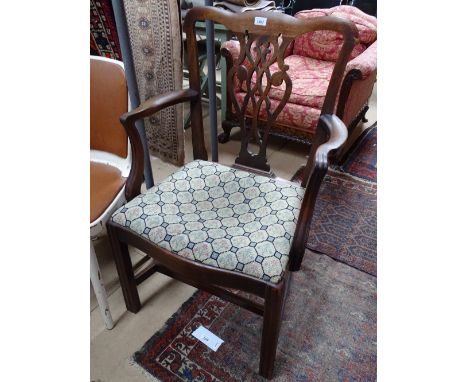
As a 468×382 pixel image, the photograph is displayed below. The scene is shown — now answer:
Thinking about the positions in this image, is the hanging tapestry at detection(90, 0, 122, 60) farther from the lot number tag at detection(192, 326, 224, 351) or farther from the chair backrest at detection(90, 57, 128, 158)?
the lot number tag at detection(192, 326, 224, 351)

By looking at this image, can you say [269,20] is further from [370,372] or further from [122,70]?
[370,372]

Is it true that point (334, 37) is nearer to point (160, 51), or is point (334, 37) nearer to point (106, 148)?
point (160, 51)

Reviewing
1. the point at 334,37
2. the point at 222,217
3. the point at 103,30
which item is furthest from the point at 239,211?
the point at 334,37

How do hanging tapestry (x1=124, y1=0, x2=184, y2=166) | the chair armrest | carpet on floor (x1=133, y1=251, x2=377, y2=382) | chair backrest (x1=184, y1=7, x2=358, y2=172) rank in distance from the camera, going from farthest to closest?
the chair armrest < hanging tapestry (x1=124, y1=0, x2=184, y2=166) < carpet on floor (x1=133, y1=251, x2=377, y2=382) < chair backrest (x1=184, y1=7, x2=358, y2=172)

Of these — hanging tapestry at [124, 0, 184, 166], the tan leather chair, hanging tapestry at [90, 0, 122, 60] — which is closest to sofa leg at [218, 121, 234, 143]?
hanging tapestry at [124, 0, 184, 166]

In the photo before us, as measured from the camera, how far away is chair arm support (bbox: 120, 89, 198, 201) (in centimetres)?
97

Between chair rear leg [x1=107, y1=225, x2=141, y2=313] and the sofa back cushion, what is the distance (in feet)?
6.51

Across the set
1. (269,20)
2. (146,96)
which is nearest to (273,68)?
(146,96)

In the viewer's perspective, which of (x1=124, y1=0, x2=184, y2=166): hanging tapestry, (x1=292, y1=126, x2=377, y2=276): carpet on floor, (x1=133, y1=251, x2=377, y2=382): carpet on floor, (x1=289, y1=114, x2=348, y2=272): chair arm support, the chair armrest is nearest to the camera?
(x1=289, y1=114, x2=348, y2=272): chair arm support

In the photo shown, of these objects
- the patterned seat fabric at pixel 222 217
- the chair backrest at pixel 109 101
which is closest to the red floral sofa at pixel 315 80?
the chair backrest at pixel 109 101

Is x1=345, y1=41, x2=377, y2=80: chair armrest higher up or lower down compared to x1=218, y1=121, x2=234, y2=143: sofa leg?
higher up

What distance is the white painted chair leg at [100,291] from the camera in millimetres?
1023

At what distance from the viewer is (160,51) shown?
1.52 metres

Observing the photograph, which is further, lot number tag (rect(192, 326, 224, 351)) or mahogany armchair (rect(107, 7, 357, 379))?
lot number tag (rect(192, 326, 224, 351))
